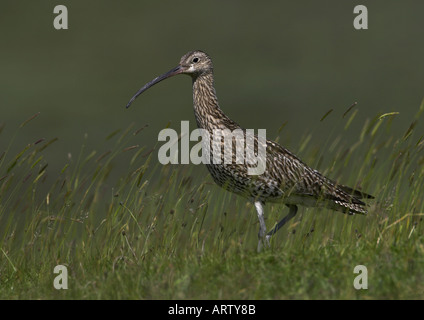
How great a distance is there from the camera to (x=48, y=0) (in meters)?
50.9

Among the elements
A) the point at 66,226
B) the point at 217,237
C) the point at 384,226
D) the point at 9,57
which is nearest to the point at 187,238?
the point at 217,237

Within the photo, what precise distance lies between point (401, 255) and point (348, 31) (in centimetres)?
3358

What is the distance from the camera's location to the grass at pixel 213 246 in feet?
26.2

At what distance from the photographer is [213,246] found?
9367 mm

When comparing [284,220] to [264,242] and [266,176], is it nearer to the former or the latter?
[266,176]

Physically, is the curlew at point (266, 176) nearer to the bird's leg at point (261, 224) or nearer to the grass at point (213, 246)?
the bird's leg at point (261, 224)

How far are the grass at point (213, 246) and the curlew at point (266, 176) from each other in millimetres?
211

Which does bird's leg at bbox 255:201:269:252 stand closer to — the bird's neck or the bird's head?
the bird's neck

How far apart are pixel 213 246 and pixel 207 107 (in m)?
2.52

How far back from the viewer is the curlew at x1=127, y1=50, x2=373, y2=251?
35.4 feet

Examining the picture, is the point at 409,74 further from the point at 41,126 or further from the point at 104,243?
the point at 104,243

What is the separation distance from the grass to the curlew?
211 millimetres

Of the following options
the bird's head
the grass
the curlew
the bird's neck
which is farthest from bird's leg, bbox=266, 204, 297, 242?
the bird's head

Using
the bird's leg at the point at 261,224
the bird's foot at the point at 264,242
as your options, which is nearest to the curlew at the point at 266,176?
the bird's leg at the point at 261,224
